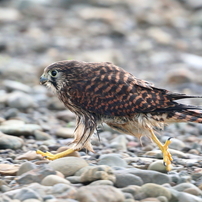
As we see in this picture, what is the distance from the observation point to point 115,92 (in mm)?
5652

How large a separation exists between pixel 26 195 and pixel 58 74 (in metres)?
2.15

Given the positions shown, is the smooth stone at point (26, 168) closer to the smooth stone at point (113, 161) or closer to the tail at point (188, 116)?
the smooth stone at point (113, 161)

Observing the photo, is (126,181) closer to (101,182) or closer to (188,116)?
(101,182)

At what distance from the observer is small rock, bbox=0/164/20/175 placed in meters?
4.98

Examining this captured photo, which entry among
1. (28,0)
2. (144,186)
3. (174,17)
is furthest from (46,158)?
(174,17)

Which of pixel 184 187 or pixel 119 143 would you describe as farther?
pixel 119 143

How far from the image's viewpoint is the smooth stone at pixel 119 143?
6.64 m

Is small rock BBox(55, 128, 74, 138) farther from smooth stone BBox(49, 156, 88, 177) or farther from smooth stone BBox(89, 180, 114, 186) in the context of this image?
smooth stone BBox(89, 180, 114, 186)

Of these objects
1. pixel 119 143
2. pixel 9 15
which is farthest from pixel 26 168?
pixel 9 15

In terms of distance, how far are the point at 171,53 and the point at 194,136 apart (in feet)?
22.8

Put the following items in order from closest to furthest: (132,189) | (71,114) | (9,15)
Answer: (132,189) → (71,114) → (9,15)

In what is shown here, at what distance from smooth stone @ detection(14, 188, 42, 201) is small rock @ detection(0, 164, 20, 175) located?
0.90m

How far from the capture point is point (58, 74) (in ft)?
19.4

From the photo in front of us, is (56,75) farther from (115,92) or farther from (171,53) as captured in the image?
(171,53)
